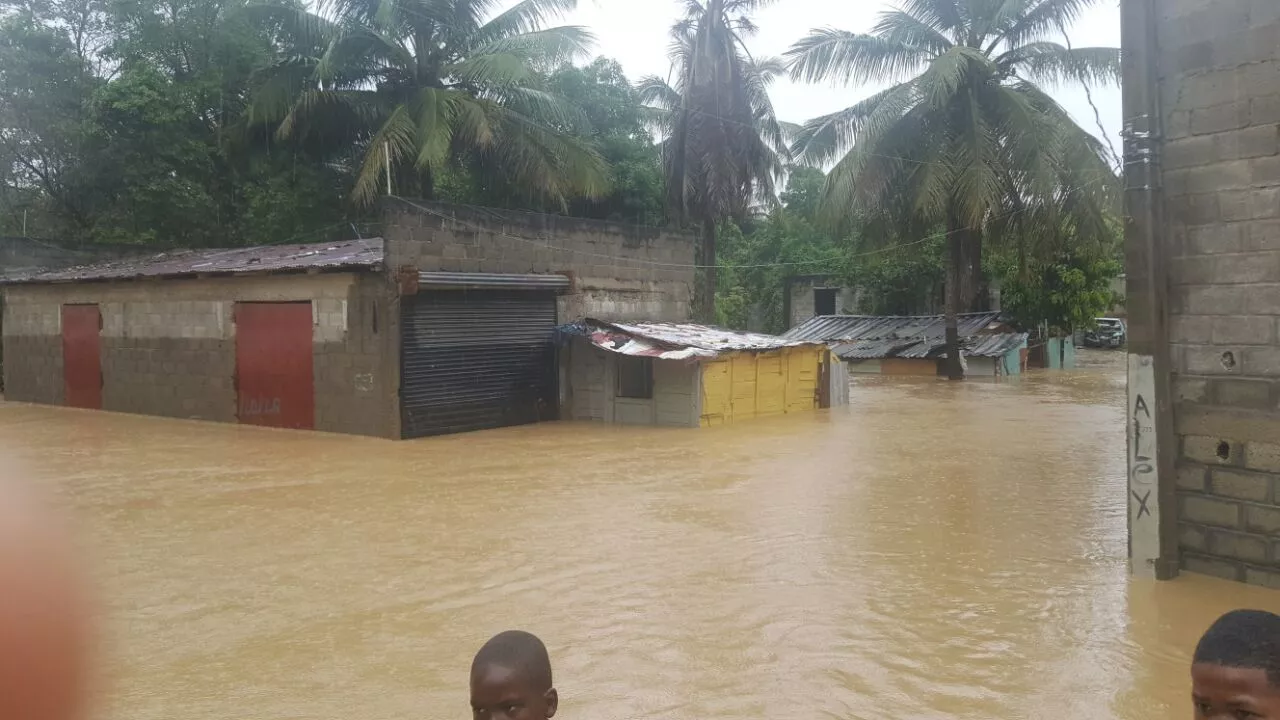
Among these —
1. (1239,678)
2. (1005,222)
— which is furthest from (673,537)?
(1005,222)

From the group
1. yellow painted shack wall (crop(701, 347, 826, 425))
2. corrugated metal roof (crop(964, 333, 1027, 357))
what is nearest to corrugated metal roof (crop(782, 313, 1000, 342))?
corrugated metal roof (crop(964, 333, 1027, 357))

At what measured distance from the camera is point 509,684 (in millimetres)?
2654

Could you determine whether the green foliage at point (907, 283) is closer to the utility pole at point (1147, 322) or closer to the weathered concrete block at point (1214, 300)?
the utility pole at point (1147, 322)

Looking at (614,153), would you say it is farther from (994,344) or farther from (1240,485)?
(1240,485)

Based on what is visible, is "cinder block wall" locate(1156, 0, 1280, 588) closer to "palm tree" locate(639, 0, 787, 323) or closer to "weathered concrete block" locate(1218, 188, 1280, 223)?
"weathered concrete block" locate(1218, 188, 1280, 223)

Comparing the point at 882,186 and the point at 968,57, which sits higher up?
the point at 968,57

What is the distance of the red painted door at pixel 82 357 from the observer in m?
21.8

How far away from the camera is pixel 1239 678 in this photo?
2.20m

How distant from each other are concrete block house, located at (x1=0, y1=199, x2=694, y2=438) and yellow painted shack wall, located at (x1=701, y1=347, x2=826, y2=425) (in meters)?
3.10

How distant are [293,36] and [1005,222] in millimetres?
19052

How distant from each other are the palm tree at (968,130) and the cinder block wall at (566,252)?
729 cm

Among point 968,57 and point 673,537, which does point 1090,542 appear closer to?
point 673,537

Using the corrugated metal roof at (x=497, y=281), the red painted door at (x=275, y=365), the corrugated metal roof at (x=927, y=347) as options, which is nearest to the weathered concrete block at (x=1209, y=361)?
the corrugated metal roof at (x=497, y=281)

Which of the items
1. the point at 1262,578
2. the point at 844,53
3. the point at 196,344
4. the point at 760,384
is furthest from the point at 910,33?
the point at 1262,578
